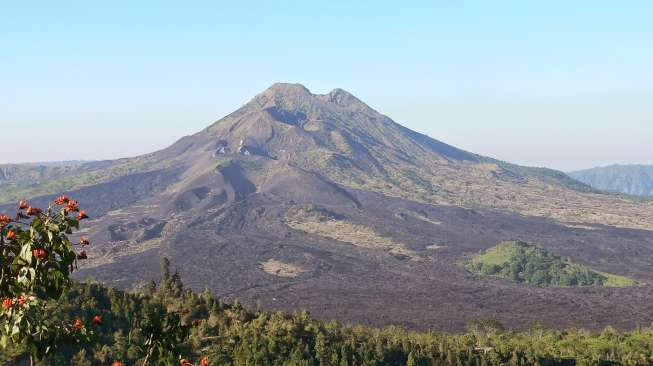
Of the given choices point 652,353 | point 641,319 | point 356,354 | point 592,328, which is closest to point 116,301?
point 356,354

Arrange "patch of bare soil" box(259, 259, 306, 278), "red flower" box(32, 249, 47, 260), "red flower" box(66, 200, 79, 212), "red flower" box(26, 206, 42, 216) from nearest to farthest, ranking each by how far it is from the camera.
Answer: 1. "red flower" box(32, 249, 47, 260)
2. "red flower" box(26, 206, 42, 216)
3. "red flower" box(66, 200, 79, 212)
4. "patch of bare soil" box(259, 259, 306, 278)

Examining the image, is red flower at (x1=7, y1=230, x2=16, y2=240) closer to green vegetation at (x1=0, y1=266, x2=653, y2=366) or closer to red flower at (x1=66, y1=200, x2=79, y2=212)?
red flower at (x1=66, y1=200, x2=79, y2=212)

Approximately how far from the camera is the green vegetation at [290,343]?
6319 centimetres

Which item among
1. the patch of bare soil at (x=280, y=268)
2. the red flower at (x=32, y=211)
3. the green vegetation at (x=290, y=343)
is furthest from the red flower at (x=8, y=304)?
the patch of bare soil at (x=280, y=268)

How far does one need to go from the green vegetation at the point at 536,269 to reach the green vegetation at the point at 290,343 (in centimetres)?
8757

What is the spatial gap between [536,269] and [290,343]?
12180 cm

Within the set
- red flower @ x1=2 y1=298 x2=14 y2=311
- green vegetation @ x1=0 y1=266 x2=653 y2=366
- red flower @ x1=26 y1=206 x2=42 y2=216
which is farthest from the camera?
green vegetation @ x1=0 y1=266 x2=653 y2=366

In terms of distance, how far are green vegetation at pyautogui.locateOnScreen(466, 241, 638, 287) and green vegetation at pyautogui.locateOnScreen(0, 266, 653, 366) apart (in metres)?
87.6

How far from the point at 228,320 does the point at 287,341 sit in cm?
741

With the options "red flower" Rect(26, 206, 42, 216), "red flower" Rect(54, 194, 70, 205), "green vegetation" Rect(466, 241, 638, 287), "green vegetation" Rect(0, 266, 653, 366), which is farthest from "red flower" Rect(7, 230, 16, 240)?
"green vegetation" Rect(466, 241, 638, 287)

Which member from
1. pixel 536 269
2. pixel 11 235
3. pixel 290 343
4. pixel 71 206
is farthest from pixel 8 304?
pixel 536 269

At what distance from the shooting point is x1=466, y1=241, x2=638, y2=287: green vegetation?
16562 cm

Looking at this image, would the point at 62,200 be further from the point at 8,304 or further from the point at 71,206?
the point at 8,304

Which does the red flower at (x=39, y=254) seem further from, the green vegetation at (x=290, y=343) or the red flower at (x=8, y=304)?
the green vegetation at (x=290, y=343)
